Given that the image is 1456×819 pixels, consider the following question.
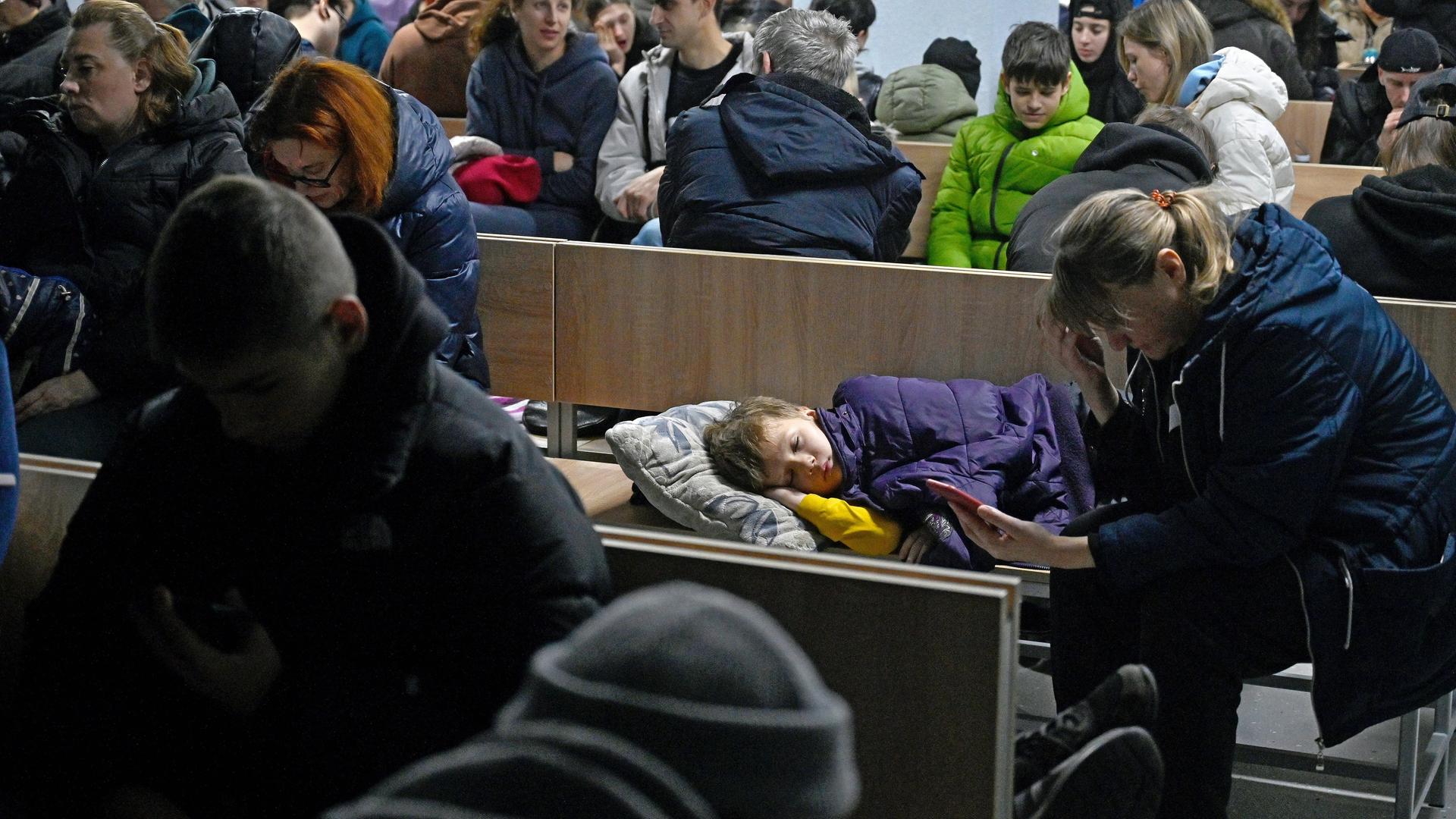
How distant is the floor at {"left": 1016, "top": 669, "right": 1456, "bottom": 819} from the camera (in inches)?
120

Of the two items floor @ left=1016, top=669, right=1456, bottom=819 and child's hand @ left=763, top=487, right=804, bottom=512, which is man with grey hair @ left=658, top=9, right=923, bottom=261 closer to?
child's hand @ left=763, top=487, right=804, bottom=512

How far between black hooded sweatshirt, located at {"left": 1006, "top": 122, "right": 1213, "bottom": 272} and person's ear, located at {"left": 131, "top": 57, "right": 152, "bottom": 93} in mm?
2123

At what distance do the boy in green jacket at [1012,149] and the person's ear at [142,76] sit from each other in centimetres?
244

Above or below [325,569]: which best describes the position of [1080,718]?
below

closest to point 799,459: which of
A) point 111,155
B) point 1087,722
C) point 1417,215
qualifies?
point 1087,722

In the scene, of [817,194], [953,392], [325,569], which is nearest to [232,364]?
[325,569]

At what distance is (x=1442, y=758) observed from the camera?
3029 mm

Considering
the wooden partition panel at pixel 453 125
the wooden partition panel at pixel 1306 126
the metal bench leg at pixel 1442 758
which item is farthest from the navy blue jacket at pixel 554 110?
the wooden partition panel at pixel 1306 126

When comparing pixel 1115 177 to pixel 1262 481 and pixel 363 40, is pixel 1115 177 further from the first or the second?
pixel 363 40

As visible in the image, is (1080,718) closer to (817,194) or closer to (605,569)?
(605,569)

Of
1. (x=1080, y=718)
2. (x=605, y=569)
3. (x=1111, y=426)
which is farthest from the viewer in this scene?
(x=1111, y=426)

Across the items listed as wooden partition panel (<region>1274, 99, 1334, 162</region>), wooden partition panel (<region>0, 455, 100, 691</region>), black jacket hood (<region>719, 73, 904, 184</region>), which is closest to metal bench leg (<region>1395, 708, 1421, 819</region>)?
black jacket hood (<region>719, 73, 904, 184</region>)

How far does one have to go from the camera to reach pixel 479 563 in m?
1.41

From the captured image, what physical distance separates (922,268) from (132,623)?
85.6 inches
